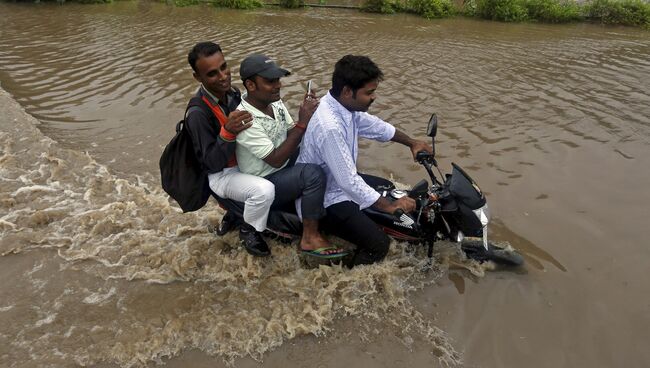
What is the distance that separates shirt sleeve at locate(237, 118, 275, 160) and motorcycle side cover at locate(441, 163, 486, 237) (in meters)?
1.39

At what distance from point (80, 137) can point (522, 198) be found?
6.20 metres

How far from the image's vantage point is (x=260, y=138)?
122 inches

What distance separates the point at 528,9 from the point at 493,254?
44.3ft

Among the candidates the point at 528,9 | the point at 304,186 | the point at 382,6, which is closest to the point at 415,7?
the point at 382,6

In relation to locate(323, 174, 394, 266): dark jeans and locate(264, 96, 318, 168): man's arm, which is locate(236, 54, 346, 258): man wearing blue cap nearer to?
locate(264, 96, 318, 168): man's arm

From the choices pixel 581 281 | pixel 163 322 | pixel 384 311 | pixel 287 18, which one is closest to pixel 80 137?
pixel 163 322

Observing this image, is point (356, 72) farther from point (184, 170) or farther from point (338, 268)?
point (338, 268)

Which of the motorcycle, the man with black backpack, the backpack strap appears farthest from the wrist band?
the motorcycle

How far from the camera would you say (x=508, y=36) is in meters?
11.7

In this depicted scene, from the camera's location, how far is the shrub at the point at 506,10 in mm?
13766

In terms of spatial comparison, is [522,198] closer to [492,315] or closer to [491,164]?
[491,164]

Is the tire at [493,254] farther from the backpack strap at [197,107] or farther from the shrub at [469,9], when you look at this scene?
the shrub at [469,9]

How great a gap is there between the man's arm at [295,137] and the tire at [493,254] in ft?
5.80

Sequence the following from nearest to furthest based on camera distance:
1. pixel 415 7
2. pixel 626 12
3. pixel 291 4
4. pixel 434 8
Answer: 1. pixel 626 12
2. pixel 434 8
3. pixel 415 7
4. pixel 291 4
